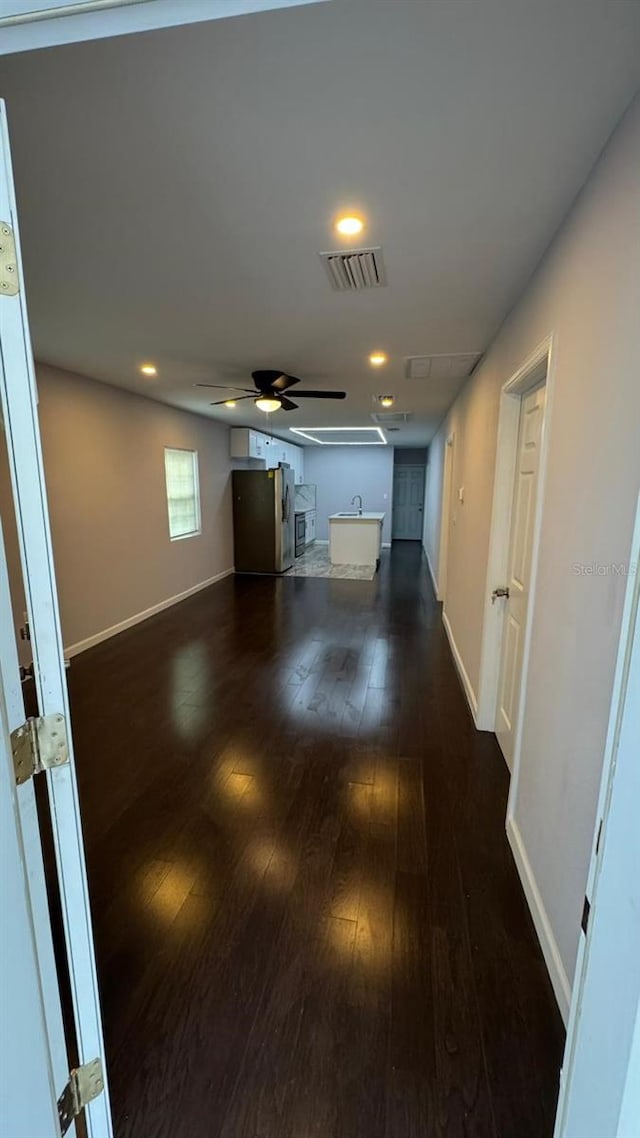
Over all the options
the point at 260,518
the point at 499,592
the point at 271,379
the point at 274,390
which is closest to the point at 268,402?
the point at 274,390

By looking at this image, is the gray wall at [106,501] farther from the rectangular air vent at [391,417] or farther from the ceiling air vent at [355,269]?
the rectangular air vent at [391,417]

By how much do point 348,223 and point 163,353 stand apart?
7.21 ft

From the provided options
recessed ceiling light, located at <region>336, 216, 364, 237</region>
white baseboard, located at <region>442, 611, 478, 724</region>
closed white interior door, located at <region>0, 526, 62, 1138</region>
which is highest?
recessed ceiling light, located at <region>336, 216, 364, 237</region>

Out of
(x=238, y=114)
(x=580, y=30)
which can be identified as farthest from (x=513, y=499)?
(x=238, y=114)

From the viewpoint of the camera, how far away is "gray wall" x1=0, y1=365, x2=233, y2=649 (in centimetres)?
392

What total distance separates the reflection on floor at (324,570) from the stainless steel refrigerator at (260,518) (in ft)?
1.33

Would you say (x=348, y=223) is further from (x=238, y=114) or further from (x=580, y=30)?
(x=580, y=30)

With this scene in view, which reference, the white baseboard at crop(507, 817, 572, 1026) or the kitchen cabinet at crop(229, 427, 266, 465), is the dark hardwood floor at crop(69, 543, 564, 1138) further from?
the kitchen cabinet at crop(229, 427, 266, 465)

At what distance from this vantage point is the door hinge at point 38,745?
0.83m

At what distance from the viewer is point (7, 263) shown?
771 mm

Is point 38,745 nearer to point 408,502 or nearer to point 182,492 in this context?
point 182,492

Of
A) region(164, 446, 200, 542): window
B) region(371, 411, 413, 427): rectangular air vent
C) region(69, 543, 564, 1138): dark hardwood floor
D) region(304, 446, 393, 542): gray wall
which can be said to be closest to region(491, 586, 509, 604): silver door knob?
region(69, 543, 564, 1138): dark hardwood floor

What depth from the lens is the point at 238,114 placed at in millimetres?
1229

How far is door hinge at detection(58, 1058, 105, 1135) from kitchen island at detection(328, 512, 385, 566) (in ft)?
24.9
